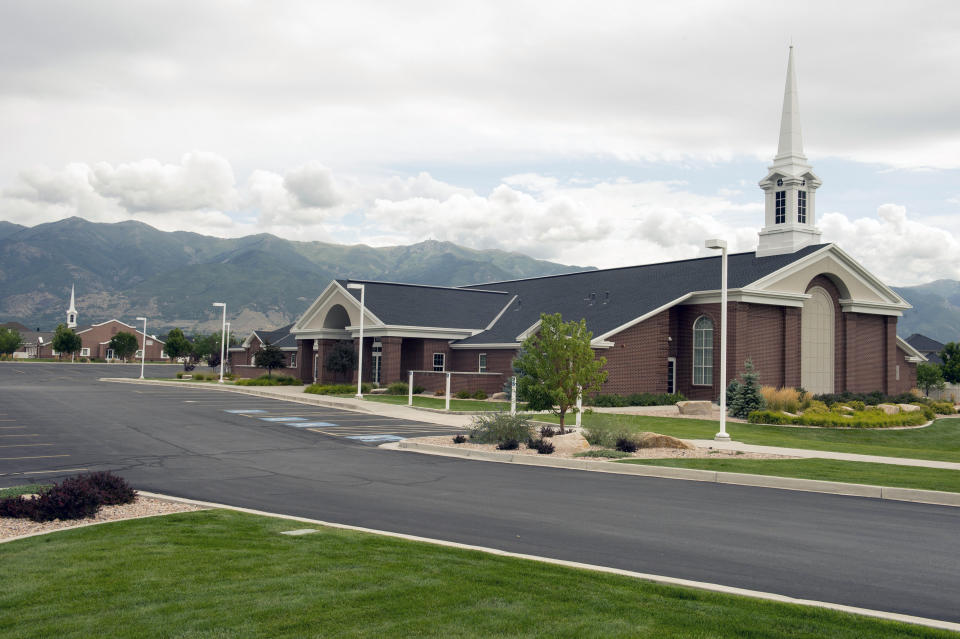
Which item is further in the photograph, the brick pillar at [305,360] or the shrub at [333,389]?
the brick pillar at [305,360]

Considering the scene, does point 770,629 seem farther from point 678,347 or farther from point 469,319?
point 469,319

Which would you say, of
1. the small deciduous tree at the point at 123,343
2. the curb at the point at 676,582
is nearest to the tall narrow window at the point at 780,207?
the curb at the point at 676,582

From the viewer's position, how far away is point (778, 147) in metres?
40.4

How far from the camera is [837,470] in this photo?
48.1ft

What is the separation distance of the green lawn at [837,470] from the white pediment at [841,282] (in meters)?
19.9

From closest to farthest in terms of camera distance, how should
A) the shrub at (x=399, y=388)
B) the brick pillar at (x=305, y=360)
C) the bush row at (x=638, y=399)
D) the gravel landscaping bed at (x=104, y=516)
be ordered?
the gravel landscaping bed at (x=104, y=516)
the bush row at (x=638, y=399)
the shrub at (x=399, y=388)
the brick pillar at (x=305, y=360)

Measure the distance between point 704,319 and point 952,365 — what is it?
31.1m

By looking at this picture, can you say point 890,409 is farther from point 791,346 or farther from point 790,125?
point 790,125

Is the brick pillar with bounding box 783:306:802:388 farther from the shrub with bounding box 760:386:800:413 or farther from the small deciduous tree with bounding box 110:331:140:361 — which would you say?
the small deciduous tree with bounding box 110:331:140:361

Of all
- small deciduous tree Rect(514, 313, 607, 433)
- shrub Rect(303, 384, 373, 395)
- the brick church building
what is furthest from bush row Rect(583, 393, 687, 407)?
shrub Rect(303, 384, 373, 395)

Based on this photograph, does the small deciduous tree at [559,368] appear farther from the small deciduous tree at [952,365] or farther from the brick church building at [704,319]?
the small deciduous tree at [952,365]

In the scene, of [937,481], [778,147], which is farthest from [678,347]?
[937,481]

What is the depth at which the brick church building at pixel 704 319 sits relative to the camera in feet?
117

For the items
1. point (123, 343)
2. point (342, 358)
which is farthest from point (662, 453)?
point (123, 343)
